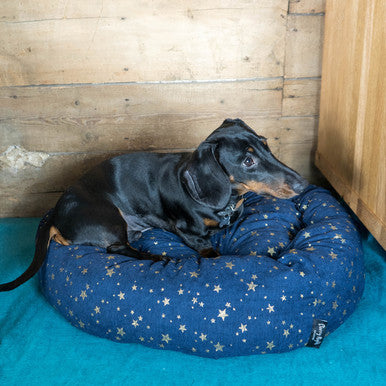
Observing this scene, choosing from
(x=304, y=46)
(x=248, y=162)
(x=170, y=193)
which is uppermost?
(x=304, y=46)

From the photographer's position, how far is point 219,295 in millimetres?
1609

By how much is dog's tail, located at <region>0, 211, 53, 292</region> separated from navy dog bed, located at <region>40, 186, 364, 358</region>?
0.20ft

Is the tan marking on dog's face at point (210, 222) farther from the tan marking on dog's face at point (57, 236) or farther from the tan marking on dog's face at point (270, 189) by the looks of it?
the tan marking on dog's face at point (57, 236)

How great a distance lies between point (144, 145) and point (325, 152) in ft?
4.01

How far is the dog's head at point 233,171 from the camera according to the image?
1943 millimetres

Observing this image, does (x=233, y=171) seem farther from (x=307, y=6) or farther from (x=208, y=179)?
(x=307, y=6)

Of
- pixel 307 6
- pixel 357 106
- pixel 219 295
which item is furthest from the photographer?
pixel 307 6

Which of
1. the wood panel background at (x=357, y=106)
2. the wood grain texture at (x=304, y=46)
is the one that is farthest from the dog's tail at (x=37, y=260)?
the wood grain texture at (x=304, y=46)

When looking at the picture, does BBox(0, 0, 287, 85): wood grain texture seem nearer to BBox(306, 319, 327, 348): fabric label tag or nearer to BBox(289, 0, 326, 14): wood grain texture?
BBox(289, 0, 326, 14): wood grain texture

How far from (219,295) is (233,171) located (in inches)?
25.2

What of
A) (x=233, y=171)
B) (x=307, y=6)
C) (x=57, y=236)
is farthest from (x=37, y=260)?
(x=307, y=6)

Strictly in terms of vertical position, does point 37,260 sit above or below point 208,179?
below

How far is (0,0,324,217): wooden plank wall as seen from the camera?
252 centimetres

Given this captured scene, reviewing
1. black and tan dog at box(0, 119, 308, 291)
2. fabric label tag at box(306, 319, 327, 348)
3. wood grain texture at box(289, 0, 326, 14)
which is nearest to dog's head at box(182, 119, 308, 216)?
black and tan dog at box(0, 119, 308, 291)
